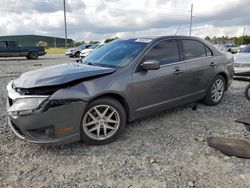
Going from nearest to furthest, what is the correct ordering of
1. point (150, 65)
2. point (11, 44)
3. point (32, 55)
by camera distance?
1. point (150, 65)
2. point (11, 44)
3. point (32, 55)

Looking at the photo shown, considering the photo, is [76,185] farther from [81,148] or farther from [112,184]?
[81,148]

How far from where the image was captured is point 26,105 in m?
3.01

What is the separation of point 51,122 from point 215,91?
3.75 metres

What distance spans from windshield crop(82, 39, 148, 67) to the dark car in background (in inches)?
709

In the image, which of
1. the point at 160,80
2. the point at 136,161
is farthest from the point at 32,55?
the point at 136,161

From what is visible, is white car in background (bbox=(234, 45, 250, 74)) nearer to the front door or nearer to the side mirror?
the front door

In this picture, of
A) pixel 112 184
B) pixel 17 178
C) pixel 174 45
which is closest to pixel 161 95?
pixel 174 45

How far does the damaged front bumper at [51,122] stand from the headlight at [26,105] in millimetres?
39

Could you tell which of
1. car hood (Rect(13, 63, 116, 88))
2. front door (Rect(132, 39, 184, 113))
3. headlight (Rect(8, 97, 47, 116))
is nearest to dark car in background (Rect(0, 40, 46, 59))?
car hood (Rect(13, 63, 116, 88))

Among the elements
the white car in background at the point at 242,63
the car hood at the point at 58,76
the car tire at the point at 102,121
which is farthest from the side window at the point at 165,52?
Result: the white car in background at the point at 242,63

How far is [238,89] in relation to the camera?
709 centimetres

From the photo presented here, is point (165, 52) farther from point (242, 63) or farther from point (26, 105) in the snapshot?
point (242, 63)

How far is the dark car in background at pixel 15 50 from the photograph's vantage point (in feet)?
65.3

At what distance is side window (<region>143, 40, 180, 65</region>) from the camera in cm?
406
